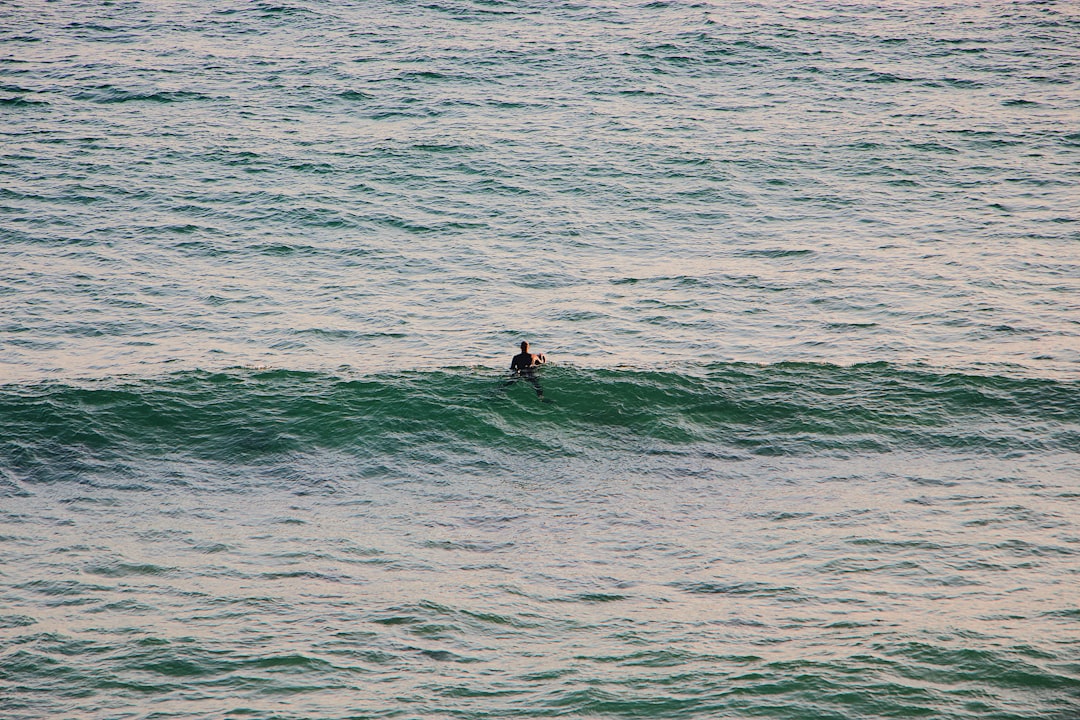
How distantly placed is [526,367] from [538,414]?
134cm

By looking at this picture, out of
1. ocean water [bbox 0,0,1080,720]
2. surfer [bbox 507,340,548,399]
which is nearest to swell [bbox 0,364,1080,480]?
ocean water [bbox 0,0,1080,720]

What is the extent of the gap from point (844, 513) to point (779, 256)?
15.5 metres

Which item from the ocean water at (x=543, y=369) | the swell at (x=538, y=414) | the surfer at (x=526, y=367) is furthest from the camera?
the surfer at (x=526, y=367)

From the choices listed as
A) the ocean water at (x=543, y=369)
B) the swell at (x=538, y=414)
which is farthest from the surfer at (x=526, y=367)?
the ocean water at (x=543, y=369)

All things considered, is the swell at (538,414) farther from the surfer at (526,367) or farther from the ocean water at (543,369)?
the surfer at (526,367)

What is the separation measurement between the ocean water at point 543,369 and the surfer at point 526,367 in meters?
0.42

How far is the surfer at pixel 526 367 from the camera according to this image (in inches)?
1214

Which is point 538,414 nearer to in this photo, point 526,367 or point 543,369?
point 526,367

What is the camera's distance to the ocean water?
836 inches

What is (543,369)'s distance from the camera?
3225 centimetres

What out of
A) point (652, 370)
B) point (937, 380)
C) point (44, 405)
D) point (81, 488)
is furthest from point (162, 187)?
point (937, 380)

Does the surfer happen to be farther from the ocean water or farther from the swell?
the ocean water

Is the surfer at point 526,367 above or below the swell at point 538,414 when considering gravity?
above

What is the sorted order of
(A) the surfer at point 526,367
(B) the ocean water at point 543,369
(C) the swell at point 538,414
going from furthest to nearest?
(A) the surfer at point 526,367
(C) the swell at point 538,414
(B) the ocean water at point 543,369
